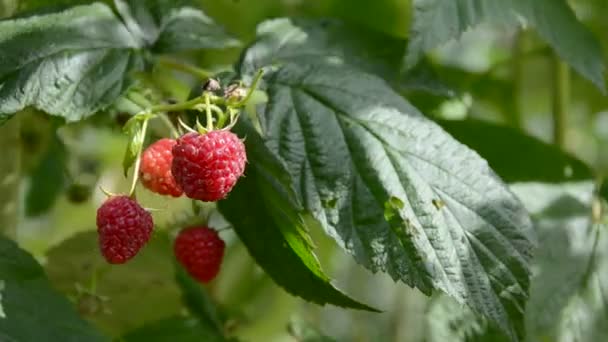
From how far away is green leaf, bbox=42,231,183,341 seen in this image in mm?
1235

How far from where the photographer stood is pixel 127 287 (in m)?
1.29

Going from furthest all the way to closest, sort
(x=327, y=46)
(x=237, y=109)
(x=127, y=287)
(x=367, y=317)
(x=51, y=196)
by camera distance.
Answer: (x=367, y=317) < (x=51, y=196) < (x=127, y=287) < (x=327, y=46) < (x=237, y=109)

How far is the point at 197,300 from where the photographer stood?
132cm

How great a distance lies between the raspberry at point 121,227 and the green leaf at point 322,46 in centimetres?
22

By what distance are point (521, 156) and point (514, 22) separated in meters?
0.25

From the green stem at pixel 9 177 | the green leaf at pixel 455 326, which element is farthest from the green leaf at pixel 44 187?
the green leaf at pixel 455 326

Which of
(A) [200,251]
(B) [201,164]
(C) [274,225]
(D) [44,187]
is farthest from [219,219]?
(D) [44,187]

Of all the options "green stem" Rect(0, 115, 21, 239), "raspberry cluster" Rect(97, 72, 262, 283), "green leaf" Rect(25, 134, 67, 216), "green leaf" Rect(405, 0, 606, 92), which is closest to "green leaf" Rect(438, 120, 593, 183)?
"green leaf" Rect(405, 0, 606, 92)

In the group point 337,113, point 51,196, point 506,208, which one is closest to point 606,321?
point 506,208

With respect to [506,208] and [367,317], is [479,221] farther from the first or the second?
[367,317]

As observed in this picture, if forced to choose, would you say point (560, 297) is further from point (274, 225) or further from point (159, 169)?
point (159, 169)

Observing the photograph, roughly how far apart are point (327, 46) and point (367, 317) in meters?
1.29

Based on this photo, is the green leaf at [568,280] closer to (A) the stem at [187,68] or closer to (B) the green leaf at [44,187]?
(A) the stem at [187,68]

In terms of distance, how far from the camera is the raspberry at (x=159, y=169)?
0.91 m
